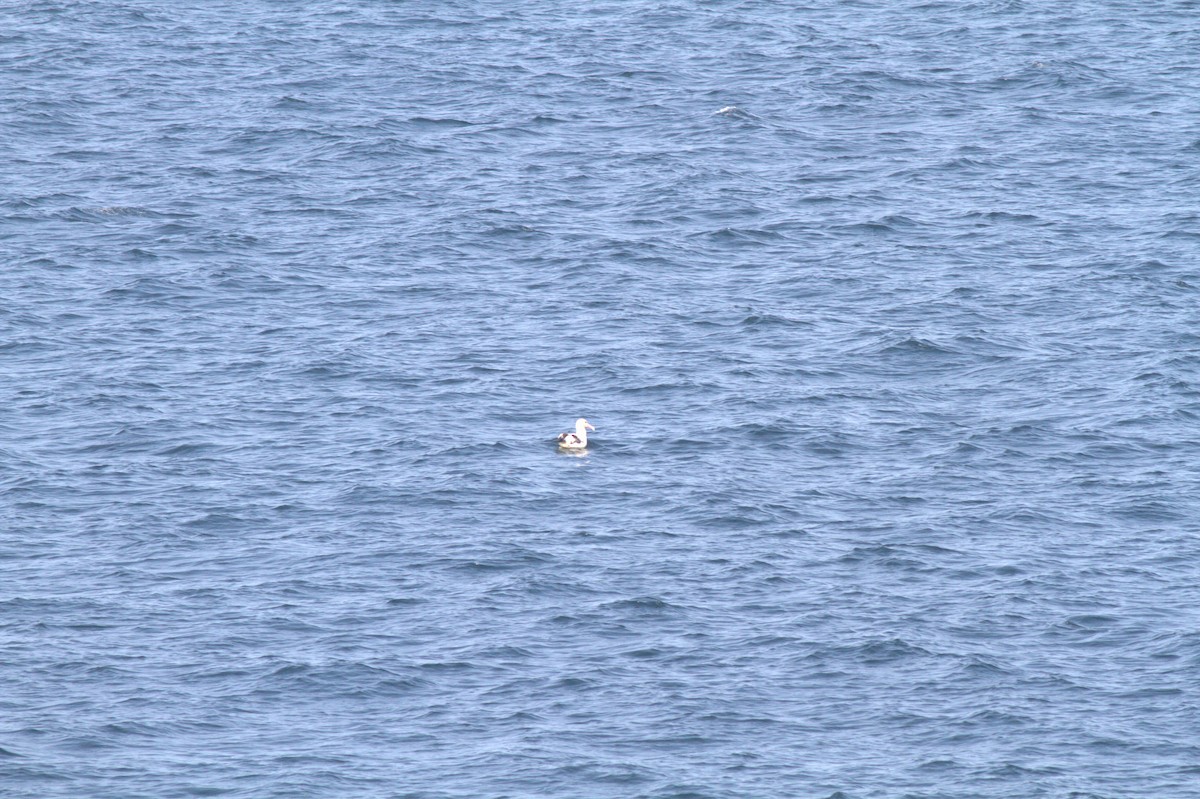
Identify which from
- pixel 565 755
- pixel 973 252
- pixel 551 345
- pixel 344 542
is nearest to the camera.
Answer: pixel 565 755

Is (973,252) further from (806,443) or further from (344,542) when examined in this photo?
(344,542)

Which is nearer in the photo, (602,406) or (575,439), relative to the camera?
(575,439)

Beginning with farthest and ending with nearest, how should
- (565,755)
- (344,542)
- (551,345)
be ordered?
1. (551,345)
2. (344,542)
3. (565,755)

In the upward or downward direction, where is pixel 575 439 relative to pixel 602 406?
upward

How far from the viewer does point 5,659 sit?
144ft

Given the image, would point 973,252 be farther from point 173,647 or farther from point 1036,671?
point 173,647

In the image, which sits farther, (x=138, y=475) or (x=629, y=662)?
(x=138, y=475)

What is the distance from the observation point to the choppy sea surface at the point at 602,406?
41.6m

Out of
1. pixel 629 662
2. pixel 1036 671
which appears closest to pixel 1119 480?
pixel 1036 671

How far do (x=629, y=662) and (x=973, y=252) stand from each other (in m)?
29.2

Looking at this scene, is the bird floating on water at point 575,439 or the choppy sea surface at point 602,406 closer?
the choppy sea surface at point 602,406

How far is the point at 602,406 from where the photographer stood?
5778cm

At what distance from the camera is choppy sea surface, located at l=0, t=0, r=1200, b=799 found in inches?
1638

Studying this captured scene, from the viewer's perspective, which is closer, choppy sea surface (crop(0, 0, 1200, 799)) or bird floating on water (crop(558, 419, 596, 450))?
choppy sea surface (crop(0, 0, 1200, 799))
